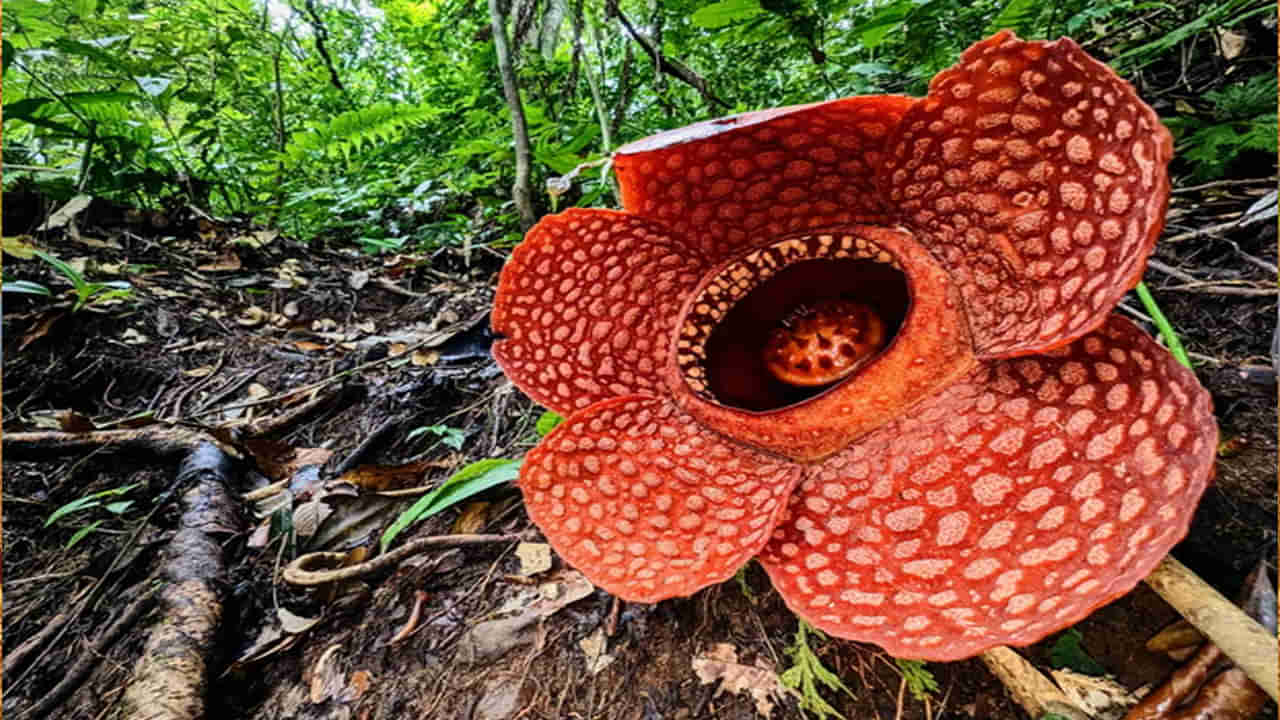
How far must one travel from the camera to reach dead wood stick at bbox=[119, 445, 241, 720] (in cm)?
107

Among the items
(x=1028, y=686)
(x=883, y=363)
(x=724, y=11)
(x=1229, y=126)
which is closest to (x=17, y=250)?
(x=724, y=11)

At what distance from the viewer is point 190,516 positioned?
1491 mm

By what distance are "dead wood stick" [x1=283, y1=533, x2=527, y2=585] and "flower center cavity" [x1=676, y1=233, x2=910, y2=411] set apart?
24.1 inches

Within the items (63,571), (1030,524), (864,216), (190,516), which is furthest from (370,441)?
(1030,524)

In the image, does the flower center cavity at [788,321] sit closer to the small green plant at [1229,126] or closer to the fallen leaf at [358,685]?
the fallen leaf at [358,685]

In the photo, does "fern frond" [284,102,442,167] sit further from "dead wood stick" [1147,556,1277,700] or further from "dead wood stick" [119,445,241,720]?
"dead wood stick" [1147,556,1277,700]

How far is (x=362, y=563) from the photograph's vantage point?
4.45ft

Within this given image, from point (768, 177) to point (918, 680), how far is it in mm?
876

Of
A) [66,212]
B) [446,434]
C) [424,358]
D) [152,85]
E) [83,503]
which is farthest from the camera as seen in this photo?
[66,212]

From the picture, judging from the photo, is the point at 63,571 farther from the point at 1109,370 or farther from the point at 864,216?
the point at 1109,370

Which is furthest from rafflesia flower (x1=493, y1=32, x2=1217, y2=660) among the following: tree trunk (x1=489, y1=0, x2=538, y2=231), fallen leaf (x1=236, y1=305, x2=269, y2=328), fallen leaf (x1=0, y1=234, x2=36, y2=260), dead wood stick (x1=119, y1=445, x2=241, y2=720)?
fallen leaf (x1=0, y1=234, x2=36, y2=260)

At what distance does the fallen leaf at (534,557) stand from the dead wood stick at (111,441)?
3.60ft

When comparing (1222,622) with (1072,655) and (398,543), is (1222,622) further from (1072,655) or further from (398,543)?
(398,543)

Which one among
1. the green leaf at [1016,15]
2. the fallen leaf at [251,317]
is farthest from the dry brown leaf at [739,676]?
the fallen leaf at [251,317]
